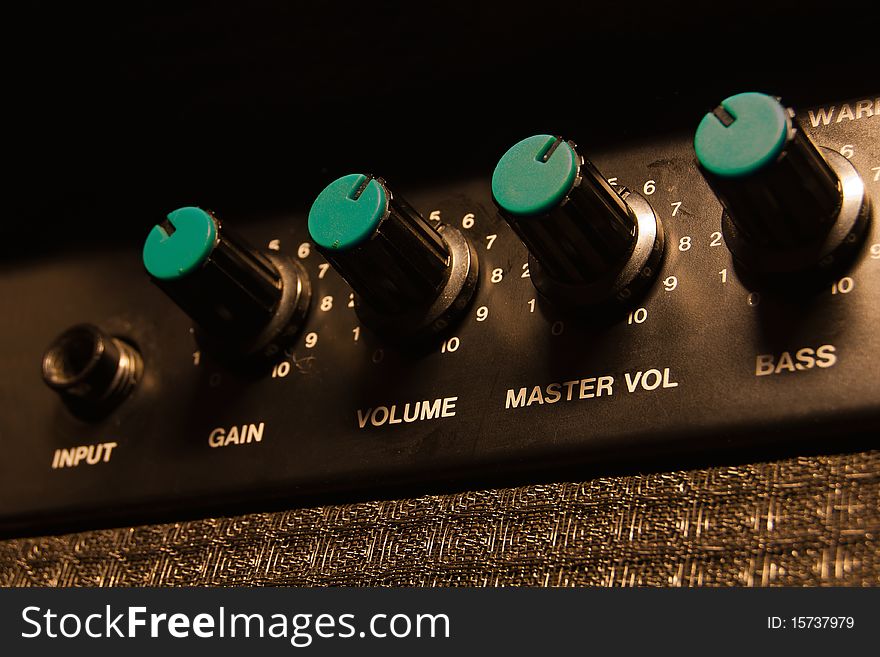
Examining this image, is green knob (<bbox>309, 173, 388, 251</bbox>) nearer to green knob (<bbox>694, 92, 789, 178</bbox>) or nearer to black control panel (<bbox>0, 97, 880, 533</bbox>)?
black control panel (<bbox>0, 97, 880, 533</bbox>)

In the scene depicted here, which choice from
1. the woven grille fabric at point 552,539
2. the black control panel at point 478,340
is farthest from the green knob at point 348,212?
the woven grille fabric at point 552,539

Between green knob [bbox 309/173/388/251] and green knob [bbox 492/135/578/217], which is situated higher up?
green knob [bbox 309/173/388/251]

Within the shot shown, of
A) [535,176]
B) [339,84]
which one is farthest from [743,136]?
[339,84]

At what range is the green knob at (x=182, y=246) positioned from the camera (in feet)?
1.56

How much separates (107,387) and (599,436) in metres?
0.29

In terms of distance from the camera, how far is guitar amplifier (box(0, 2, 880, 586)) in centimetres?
37

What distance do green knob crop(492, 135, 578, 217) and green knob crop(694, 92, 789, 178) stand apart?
0.19 feet

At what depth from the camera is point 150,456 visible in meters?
0.50

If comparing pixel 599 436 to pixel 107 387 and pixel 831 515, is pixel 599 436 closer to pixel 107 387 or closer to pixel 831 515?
pixel 831 515

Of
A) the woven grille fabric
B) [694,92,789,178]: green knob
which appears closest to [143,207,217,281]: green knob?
the woven grille fabric

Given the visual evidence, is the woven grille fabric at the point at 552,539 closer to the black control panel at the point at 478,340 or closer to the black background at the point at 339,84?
the black control panel at the point at 478,340

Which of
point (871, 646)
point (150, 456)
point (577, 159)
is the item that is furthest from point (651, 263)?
point (150, 456)

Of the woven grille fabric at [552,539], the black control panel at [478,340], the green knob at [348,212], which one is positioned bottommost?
the woven grille fabric at [552,539]

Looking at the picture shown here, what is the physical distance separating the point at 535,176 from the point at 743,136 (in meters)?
0.09
